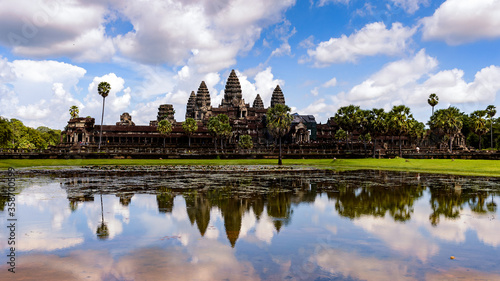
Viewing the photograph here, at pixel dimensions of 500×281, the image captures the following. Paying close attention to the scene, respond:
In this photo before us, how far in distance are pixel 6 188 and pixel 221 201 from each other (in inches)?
575

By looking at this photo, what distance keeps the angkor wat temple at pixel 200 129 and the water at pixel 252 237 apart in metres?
86.6

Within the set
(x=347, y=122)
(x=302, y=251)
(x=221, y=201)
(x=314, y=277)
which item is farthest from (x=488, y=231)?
(x=347, y=122)

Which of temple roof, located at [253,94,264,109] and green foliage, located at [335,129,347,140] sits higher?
temple roof, located at [253,94,264,109]

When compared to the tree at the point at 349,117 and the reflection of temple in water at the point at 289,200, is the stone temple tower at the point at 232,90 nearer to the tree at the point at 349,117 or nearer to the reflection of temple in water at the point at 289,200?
the tree at the point at 349,117

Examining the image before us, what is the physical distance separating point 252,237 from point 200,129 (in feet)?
339

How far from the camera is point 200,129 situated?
114 metres

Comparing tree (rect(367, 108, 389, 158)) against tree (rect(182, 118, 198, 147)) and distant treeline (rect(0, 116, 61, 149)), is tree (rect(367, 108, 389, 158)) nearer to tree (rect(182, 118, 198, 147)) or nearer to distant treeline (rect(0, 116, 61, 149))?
tree (rect(182, 118, 198, 147))

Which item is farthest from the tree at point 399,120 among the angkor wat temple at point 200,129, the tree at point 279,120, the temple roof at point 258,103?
the temple roof at point 258,103

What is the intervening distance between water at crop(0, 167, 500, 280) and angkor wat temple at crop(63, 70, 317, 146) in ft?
284

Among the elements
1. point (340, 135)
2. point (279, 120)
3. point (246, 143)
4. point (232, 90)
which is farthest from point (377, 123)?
point (232, 90)

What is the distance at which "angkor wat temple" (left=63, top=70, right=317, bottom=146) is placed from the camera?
108 metres

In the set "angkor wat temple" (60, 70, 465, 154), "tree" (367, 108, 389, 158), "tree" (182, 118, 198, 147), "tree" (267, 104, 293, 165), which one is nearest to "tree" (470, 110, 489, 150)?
"angkor wat temple" (60, 70, 465, 154)

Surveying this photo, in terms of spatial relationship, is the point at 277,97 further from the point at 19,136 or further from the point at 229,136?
the point at 19,136

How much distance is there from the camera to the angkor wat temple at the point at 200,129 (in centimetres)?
10762
